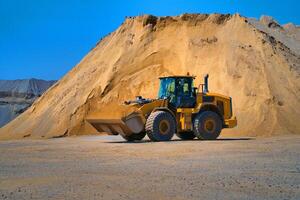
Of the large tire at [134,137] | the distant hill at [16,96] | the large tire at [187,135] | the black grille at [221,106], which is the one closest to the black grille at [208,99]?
the black grille at [221,106]

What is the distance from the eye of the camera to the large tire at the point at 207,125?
20.5m

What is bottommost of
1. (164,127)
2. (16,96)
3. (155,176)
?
(155,176)

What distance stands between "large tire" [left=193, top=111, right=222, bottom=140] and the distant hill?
183 ft

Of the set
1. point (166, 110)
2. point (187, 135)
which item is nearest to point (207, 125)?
point (187, 135)

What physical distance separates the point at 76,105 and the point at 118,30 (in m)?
8.19

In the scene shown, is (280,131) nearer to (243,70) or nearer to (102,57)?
(243,70)

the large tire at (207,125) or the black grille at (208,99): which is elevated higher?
the black grille at (208,99)

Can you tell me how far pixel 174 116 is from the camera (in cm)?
2020

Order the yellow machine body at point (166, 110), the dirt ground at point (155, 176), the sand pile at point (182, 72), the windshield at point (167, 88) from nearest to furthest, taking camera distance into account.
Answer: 1. the dirt ground at point (155, 176)
2. the yellow machine body at point (166, 110)
3. the windshield at point (167, 88)
4. the sand pile at point (182, 72)

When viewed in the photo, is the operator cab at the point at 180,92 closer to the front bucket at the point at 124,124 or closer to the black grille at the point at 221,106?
the black grille at the point at 221,106

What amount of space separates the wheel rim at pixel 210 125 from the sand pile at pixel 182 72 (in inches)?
188

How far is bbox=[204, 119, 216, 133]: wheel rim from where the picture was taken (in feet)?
67.9

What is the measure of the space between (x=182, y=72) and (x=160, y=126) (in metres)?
12.1

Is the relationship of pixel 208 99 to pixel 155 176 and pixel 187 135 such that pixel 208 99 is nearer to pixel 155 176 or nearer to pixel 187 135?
pixel 187 135
